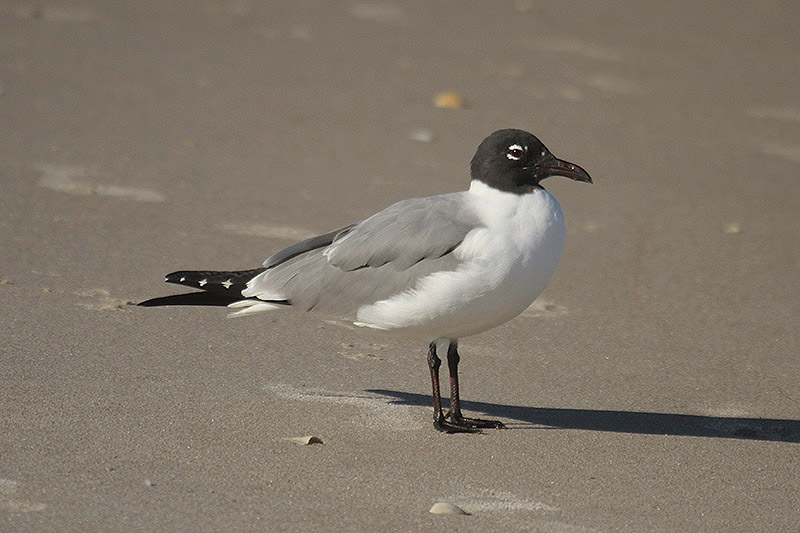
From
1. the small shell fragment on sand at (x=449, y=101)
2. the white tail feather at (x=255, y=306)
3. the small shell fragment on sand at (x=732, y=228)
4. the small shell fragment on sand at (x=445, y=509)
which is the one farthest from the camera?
the small shell fragment on sand at (x=449, y=101)

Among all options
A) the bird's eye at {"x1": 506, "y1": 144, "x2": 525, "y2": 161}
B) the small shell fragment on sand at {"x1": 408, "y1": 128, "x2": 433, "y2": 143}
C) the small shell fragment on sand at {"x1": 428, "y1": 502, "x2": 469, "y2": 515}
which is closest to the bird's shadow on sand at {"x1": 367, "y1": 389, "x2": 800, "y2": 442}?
the small shell fragment on sand at {"x1": 428, "y1": 502, "x2": 469, "y2": 515}

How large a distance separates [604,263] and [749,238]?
115 cm

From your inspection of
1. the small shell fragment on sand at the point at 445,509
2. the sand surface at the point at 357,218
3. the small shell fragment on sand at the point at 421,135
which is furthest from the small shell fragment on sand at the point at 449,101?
the small shell fragment on sand at the point at 445,509

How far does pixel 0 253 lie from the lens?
589cm

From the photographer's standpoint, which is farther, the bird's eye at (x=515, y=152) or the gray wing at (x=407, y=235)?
the bird's eye at (x=515, y=152)

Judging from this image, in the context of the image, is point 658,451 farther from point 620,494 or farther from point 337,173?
point 337,173

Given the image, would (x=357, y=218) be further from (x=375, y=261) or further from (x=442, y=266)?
(x=442, y=266)

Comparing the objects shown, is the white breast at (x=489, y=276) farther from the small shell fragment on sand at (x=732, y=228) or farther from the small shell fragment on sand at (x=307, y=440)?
the small shell fragment on sand at (x=732, y=228)

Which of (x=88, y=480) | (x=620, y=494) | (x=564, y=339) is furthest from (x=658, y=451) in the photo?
(x=88, y=480)

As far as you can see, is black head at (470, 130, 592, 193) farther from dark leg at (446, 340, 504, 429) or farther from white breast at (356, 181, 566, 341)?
dark leg at (446, 340, 504, 429)

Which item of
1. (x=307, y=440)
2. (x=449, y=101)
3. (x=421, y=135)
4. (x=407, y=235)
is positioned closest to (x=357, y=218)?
(x=421, y=135)

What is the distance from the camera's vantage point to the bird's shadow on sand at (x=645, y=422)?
4555mm

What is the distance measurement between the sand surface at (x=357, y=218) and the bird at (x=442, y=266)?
38 centimetres

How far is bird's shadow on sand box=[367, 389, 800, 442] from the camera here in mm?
4555
